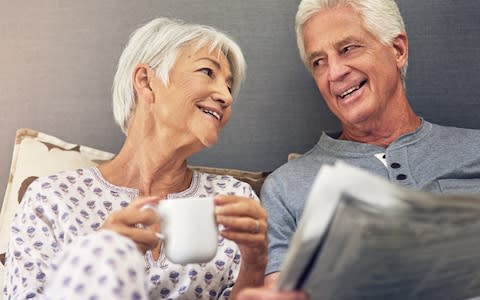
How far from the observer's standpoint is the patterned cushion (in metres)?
1.55

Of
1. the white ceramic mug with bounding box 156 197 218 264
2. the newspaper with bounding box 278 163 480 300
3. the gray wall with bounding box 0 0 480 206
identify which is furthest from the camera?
the gray wall with bounding box 0 0 480 206

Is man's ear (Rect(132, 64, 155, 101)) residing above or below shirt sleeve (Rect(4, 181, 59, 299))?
above

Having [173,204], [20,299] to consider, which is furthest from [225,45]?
[20,299]

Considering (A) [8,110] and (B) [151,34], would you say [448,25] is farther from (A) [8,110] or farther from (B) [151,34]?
(A) [8,110]

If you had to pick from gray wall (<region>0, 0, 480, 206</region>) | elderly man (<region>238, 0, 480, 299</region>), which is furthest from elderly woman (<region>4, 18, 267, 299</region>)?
gray wall (<region>0, 0, 480, 206</region>)

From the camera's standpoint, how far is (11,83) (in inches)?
75.7

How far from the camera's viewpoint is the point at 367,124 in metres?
1.65

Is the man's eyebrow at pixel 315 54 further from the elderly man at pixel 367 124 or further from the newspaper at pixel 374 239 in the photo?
the newspaper at pixel 374 239

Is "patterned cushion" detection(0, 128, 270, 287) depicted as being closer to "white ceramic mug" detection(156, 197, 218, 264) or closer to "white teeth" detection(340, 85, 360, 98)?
"white teeth" detection(340, 85, 360, 98)

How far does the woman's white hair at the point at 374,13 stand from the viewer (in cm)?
167

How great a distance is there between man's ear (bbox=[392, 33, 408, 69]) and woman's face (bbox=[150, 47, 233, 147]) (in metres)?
0.50

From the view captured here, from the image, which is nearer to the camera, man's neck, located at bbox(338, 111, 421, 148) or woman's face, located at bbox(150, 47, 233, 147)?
woman's face, located at bbox(150, 47, 233, 147)

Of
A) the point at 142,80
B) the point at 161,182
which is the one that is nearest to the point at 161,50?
the point at 142,80

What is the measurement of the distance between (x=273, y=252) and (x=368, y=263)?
710mm
